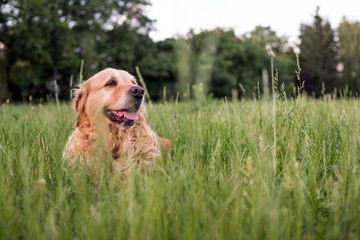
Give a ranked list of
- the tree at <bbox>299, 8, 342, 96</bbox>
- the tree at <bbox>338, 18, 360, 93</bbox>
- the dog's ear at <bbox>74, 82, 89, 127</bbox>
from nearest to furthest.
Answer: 1. the dog's ear at <bbox>74, 82, 89, 127</bbox>
2. the tree at <bbox>338, 18, 360, 93</bbox>
3. the tree at <bbox>299, 8, 342, 96</bbox>

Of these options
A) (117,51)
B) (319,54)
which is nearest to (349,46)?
(319,54)

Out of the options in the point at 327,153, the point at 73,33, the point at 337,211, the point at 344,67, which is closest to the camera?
the point at 337,211

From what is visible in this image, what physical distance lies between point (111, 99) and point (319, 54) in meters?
34.1

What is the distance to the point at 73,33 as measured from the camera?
19.1 meters

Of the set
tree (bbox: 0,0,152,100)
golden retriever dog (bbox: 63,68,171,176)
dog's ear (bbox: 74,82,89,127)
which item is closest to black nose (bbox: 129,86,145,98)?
golden retriever dog (bbox: 63,68,171,176)

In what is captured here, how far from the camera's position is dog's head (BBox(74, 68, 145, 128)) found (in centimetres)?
270

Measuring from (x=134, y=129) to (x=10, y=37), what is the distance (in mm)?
17922

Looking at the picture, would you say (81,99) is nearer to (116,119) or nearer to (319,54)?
(116,119)

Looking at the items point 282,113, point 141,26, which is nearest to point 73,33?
point 141,26

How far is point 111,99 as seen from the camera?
276cm

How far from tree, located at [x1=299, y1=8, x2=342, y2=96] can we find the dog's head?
3194cm

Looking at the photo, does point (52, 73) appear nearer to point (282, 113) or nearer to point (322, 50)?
point (282, 113)

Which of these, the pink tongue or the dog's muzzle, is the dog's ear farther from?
the dog's muzzle

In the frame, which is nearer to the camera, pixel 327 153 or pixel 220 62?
pixel 327 153
